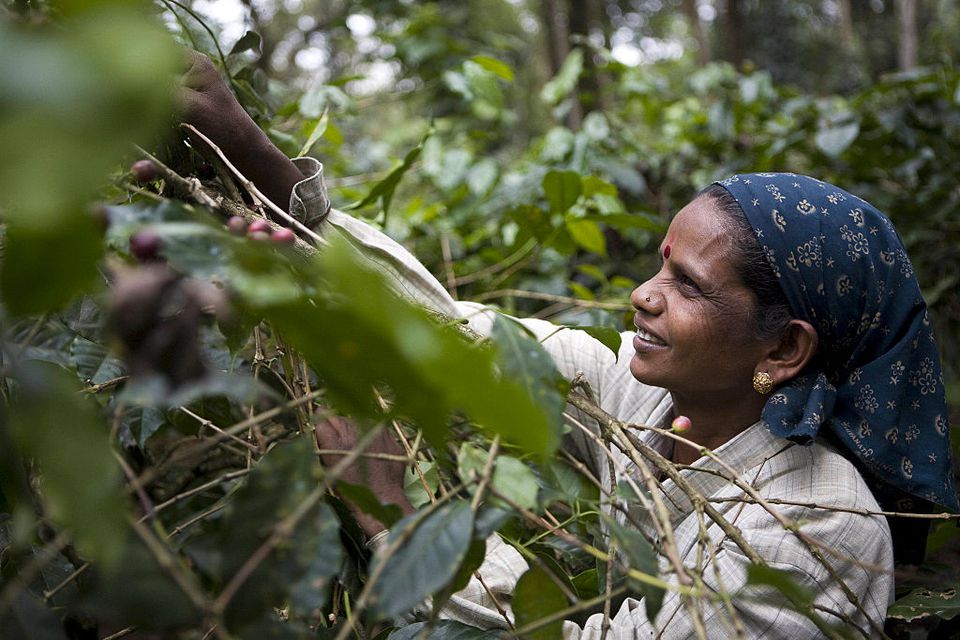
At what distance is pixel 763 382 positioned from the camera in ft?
4.05

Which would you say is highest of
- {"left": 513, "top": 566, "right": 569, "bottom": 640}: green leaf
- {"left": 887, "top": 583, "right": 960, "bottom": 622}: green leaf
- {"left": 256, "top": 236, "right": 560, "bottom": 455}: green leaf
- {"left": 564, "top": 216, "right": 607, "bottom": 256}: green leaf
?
{"left": 256, "top": 236, "right": 560, "bottom": 455}: green leaf

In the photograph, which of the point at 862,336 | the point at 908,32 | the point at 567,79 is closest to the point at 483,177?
the point at 567,79

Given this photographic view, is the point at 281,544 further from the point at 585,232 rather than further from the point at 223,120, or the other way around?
the point at 585,232

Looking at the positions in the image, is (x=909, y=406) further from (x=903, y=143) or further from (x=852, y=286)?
(x=903, y=143)

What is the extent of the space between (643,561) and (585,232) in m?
1.32

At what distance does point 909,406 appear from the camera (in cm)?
120

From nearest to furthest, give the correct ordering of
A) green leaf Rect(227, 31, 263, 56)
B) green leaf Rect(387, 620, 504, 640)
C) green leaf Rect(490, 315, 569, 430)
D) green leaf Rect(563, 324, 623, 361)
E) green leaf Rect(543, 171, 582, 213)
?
green leaf Rect(490, 315, 569, 430)
green leaf Rect(387, 620, 504, 640)
green leaf Rect(563, 324, 623, 361)
green leaf Rect(227, 31, 263, 56)
green leaf Rect(543, 171, 582, 213)

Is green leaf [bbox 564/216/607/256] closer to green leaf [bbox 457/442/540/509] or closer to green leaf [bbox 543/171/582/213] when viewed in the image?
green leaf [bbox 543/171/582/213]

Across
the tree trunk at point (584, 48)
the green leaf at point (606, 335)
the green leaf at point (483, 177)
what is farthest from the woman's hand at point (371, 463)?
the tree trunk at point (584, 48)

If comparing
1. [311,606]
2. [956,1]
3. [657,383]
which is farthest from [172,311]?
[956,1]

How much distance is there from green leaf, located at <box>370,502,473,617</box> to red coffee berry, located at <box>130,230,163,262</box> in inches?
11.2

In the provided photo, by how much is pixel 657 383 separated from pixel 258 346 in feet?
1.93

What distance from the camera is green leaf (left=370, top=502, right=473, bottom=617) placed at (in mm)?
604

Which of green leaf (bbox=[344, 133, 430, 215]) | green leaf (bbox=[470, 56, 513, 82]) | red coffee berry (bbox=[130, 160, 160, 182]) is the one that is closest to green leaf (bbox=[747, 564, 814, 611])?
red coffee berry (bbox=[130, 160, 160, 182])
